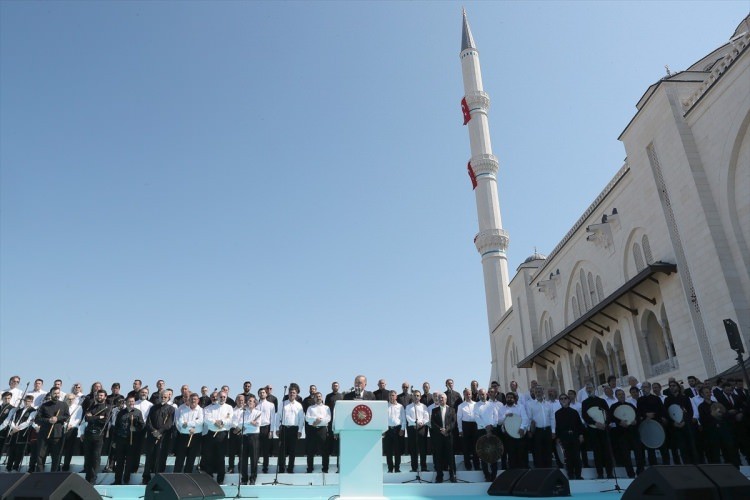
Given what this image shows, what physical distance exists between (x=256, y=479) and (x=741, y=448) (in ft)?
33.0

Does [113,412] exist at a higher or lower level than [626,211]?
lower

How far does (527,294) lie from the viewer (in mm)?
32812

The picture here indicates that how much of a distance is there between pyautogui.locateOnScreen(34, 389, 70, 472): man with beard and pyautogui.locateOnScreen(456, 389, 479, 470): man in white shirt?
314 inches

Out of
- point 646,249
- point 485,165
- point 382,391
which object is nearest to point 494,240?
point 485,165

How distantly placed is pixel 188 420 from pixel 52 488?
4.87 m

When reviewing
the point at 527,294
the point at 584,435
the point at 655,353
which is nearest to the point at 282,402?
the point at 584,435

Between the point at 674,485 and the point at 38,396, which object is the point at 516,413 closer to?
the point at 674,485

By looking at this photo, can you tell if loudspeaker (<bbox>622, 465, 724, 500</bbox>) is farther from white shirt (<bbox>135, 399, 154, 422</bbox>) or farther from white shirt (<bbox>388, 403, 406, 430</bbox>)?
white shirt (<bbox>135, 399, 154, 422</bbox>)

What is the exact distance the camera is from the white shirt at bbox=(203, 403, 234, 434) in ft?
33.1

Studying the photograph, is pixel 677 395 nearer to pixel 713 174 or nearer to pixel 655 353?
pixel 713 174

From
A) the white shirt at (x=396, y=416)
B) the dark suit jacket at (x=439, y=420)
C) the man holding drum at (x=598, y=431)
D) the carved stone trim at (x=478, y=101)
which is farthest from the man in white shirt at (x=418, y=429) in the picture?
the carved stone trim at (x=478, y=101)

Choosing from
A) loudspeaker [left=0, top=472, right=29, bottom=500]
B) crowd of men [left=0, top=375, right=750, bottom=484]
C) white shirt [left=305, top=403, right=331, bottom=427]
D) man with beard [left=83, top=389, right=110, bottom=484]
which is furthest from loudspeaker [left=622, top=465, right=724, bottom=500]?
man with beard [left=83, top=389, right=110, bottom=484]

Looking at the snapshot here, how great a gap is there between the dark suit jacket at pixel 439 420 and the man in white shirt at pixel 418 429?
0.32 meters

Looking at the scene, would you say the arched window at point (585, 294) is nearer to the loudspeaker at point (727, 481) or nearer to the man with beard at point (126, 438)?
the loudspeaker at point (727, 481)
